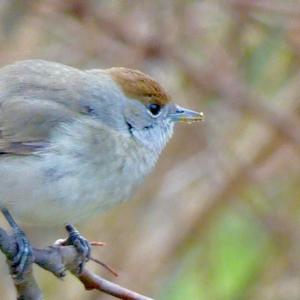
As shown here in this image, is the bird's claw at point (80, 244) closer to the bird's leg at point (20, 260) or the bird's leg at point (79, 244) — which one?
the bird's leg at point (79, 244)

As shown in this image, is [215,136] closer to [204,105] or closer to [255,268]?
[204,105]

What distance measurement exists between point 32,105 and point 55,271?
0.84m

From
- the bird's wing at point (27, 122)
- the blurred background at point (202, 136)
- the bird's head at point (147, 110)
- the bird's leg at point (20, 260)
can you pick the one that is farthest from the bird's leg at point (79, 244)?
the blurred background at point (202, 136)

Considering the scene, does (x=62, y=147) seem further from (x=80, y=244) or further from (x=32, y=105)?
(x=80, y=244)

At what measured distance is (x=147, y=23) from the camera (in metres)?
6.53

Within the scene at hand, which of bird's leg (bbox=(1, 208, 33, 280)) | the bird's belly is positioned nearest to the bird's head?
the bird's belly

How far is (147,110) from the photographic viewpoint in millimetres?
5043

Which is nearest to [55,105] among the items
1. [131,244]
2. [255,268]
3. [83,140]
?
[83,140]

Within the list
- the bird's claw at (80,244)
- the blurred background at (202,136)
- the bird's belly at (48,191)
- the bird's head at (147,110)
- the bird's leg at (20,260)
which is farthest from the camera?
the blurred background at (202,136)

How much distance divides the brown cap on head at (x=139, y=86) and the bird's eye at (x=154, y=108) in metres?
0.02

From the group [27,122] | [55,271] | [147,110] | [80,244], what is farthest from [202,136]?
[55,271]

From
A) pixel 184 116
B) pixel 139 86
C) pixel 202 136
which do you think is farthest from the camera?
pixel 202 136

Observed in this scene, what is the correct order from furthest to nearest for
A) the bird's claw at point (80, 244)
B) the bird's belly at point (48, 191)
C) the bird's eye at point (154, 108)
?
1. the bird's eye at point (154, 108)
2. the bird's belly at point (48, 191)
3. the bird's claw at point (80, 244)

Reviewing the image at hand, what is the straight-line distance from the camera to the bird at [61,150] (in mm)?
4215
